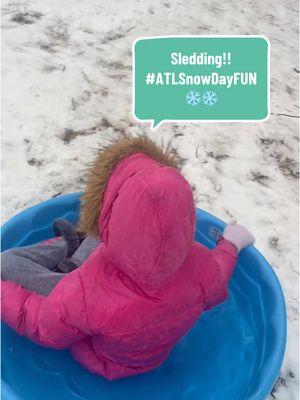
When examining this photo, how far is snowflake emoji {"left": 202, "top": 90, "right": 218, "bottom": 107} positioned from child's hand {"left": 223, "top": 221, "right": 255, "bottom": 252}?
41 centimetres

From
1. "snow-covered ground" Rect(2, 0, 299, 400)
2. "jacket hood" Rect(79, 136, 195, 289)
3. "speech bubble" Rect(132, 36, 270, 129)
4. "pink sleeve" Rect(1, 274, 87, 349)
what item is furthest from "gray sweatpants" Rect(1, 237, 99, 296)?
"speech bubble" Rect(132, 36, 270, 129)

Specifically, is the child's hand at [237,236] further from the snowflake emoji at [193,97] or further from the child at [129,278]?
the snowflake emoji at [193,97]

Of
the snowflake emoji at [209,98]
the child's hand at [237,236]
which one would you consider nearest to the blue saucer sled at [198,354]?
the child's hand at [237,236]

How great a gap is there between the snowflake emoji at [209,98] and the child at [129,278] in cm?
51

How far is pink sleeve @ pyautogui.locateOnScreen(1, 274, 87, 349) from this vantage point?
0.95 metres

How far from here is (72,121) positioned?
180 centimetres

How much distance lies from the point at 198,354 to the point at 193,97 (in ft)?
2.32

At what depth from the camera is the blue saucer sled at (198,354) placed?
1229 millimetres

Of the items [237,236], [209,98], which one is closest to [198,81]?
[209,98]

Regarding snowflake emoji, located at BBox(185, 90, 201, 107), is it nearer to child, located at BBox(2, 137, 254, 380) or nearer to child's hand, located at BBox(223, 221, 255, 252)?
child's hand, located at BBox(223, 221, 255, 252)

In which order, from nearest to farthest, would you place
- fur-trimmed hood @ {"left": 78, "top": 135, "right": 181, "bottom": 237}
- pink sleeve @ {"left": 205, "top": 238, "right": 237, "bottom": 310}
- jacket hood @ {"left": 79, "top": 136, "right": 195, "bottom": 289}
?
1. jacket hood @ {"left": 79, "top": 136, "right": 195, "bottom": 289}
2. fur-trimmed hood @ {"left": 78, "top": 135, "right": 181, "bottom": 237}
3. pink sleeve @ {"left": 205, "top": 238, "right": 237, "bottom": 310}

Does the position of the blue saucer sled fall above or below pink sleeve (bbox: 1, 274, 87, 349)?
below

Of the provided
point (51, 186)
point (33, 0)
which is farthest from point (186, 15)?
point (51, 186)

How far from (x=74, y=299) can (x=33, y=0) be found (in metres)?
1.65
